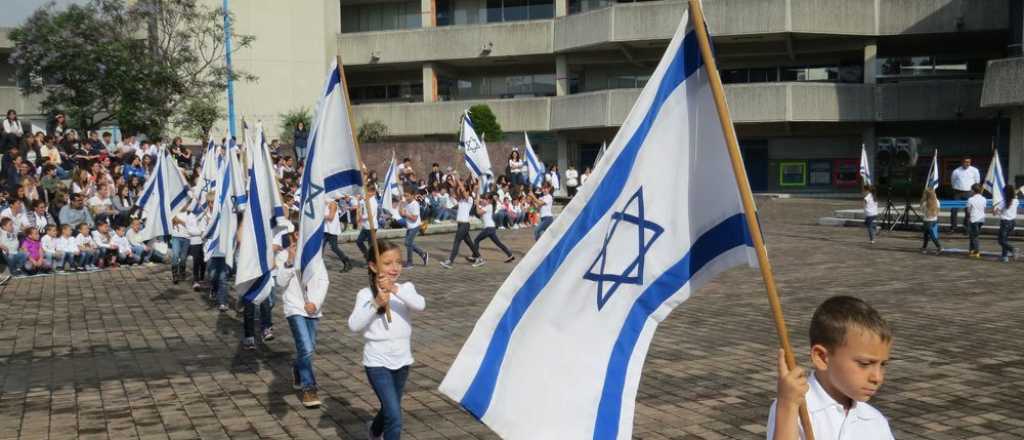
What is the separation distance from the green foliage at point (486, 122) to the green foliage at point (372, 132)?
208 inches

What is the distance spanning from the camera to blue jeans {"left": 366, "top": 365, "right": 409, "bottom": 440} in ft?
19.9

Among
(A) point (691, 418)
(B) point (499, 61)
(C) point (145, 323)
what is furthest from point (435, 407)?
(B) point (499, 61)

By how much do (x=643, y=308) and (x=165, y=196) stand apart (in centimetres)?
1578

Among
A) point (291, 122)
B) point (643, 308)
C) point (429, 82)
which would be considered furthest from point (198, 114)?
point (643, 308)

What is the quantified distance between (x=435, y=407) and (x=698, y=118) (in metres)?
4.85

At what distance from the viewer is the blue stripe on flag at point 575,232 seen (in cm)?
384

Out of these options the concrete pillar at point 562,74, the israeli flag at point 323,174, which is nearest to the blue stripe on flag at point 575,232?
the israeli flag at point 323,174

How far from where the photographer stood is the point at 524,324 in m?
4.09

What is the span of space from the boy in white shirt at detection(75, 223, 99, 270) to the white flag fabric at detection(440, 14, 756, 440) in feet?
60.4

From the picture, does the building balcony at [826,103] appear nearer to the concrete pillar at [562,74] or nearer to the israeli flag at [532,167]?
the concrete pillar at [562,74]

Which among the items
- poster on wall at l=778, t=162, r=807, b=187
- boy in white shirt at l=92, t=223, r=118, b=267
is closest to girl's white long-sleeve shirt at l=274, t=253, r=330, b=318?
boy in white shirt at l=92, t=223, r=118, b=267

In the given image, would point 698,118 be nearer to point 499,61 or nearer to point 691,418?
point 691,418

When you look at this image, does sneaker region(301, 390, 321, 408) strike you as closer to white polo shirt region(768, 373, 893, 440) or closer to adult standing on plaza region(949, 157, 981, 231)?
white polo shirt region(768, 373, 893, 440)

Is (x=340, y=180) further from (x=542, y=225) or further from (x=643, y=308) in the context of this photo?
(x=542, y=225)
